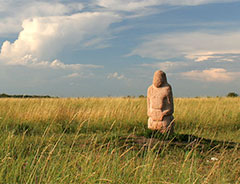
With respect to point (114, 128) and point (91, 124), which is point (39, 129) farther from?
point (114, 128)

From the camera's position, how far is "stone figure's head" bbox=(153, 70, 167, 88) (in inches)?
344

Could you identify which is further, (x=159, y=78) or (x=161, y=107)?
(x=159, y=78)

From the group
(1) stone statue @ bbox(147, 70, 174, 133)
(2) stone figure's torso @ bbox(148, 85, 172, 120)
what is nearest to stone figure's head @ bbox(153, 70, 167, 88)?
(1) stone statue @ bbox(147, 70, 174, 133)

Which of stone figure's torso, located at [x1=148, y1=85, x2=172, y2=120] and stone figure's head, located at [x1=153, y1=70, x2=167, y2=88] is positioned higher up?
stone figure's head, located at [x1=153, y1=70, x2=167, y2=88]

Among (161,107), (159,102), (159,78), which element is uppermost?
(159,78)

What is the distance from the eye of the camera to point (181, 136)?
832cm

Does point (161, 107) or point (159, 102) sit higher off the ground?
point (159, 102)

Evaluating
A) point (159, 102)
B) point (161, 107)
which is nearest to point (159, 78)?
point (159, 102)

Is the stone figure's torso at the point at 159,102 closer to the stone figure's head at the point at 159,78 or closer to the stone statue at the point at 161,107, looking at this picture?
the stone statue at the point at 161,107

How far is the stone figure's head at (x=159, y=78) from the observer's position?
28.7 feet

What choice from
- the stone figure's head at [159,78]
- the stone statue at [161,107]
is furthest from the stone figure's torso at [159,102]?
the stone figure's head at [159,78]

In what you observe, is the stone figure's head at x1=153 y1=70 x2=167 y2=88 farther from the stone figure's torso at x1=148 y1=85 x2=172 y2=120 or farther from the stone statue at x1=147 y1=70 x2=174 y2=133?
the stone figure's torso at x1=148 y1=85 x2=172 y2=120

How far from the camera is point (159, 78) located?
8.74 meters

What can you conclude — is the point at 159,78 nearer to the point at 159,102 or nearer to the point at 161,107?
the point at 159,102
